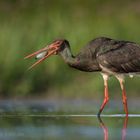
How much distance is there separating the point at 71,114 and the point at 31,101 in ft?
10.5

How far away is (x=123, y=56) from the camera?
655 inches

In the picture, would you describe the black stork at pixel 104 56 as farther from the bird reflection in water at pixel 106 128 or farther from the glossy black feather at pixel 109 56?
the bird reflection in water at pixel 106 128

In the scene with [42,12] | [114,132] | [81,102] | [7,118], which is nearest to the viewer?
[114,132]

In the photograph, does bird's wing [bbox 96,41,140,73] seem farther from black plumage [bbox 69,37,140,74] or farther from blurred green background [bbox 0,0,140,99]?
blurred green background [bbox 0,0,140,99]

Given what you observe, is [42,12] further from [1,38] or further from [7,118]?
[7,118]

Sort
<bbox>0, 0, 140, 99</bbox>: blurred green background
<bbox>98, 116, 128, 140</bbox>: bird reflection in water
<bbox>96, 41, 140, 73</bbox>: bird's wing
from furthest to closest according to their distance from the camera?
<bbox>0, 0, 140, 99</bbox>: blurred green background → <bbox>96, 41, 140, 73</bbox>: bird's wing → <bbox>98, 116, 128, 140</bbox>: bird reflection in water

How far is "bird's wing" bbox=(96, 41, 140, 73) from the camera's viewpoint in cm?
1650

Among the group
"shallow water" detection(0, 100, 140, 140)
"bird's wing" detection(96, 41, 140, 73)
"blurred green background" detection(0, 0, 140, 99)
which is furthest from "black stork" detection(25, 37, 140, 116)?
"blurred green background" detection(0, 0, 140, 99)

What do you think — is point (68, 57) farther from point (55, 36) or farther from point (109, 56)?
point (55, 36)

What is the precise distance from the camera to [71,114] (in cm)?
1595

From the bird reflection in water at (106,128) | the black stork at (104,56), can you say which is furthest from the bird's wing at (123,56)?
the bird reflection in water at (106,128)

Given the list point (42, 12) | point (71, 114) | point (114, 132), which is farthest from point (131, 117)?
point (42, 12)

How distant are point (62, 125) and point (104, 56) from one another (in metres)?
2.70

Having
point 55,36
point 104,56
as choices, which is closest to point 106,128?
point 104,56
